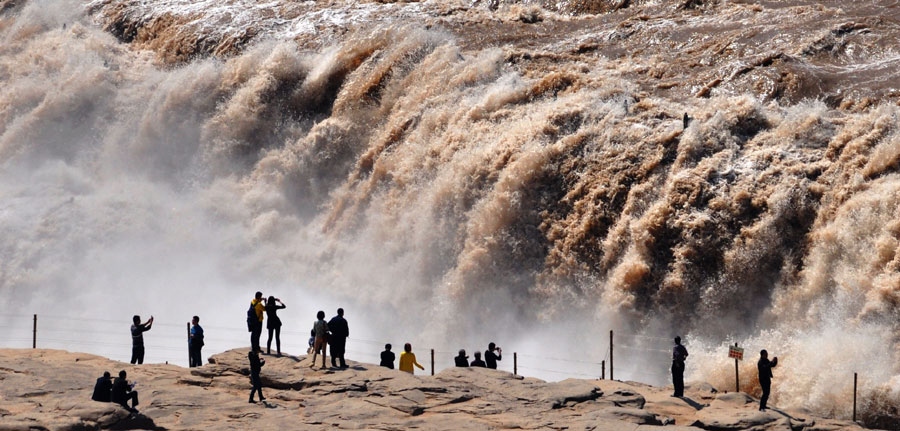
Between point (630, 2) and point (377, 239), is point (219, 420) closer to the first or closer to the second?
point (377, 239)

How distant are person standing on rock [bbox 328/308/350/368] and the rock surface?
0.88ft

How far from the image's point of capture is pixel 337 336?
60.5ft

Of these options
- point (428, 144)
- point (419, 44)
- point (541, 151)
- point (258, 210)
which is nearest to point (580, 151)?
point (541, 151)

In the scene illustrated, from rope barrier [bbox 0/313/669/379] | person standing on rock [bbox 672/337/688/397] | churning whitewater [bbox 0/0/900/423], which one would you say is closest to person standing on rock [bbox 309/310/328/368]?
person standing on rock [bbox 672/337/688/397]

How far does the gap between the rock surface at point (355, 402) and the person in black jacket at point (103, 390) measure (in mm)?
250

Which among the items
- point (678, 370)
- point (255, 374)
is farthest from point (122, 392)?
point (678, 370)

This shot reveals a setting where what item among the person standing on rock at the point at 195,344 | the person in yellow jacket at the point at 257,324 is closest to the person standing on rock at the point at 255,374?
the person in yellow jacket at the point at 257,324

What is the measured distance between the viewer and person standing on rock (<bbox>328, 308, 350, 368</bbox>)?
18266 mm

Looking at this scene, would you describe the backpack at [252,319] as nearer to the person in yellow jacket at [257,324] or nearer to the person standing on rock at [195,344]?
the person in yellow jacket at [257,324]

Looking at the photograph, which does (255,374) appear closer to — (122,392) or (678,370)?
(122,392)

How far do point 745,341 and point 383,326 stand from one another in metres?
8.44

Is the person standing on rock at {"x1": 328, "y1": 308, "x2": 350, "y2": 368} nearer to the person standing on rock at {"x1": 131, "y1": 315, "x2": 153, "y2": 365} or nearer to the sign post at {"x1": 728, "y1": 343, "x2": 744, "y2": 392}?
the person standing on rock at {"x1": 131, "y1": 315, "x2": 153, "y2": 365}

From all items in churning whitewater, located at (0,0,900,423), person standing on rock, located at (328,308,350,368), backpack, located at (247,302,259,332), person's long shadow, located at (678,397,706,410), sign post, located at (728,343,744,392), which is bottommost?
person's long shadow, located at (678,397,706,410)

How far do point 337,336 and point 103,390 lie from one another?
3.62 m
